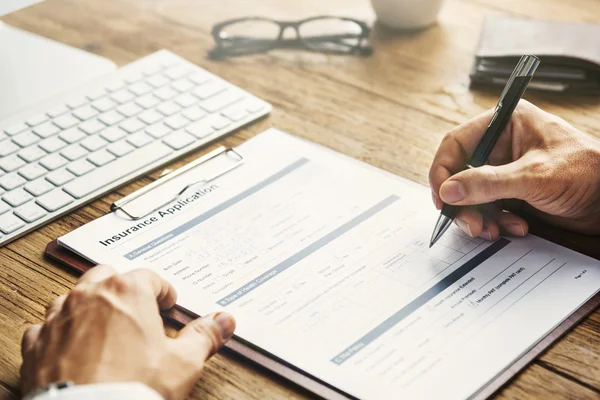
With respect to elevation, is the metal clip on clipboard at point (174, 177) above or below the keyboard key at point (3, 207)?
above

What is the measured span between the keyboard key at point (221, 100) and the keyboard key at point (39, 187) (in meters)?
0.26

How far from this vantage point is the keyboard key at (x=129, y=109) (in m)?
1.05

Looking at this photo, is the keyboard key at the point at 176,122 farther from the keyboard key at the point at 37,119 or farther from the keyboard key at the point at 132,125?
the keyboard key at the point at 37,119

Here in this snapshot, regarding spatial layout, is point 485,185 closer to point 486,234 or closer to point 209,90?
point 486,234

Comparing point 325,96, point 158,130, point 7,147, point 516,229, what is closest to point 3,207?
point 7,147

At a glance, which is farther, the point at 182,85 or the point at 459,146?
the point at 182,85

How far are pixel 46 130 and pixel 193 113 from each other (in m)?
0.20

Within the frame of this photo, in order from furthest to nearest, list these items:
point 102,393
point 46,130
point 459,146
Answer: point 46,130
point 459,146
point 102,393

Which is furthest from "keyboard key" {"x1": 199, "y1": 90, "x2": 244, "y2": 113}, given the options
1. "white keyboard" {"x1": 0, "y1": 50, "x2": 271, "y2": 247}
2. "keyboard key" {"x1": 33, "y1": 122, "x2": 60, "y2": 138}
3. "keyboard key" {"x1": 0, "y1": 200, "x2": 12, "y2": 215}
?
"keyboard key" {"x1": 0, "y1": 200, "x2": 12, "y2": 215}

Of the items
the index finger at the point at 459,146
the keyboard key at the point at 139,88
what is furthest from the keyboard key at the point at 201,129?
the index finger at the point at 459,146

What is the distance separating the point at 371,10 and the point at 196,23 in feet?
1.07

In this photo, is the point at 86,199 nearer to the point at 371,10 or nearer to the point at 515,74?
the point at 515,74

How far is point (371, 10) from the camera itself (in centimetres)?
140

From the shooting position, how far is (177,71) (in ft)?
3.80
